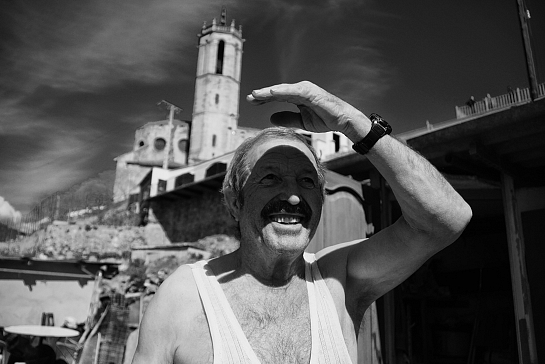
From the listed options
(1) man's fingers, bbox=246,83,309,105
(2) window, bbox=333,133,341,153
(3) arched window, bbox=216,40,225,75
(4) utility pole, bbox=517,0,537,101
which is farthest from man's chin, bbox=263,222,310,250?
(3) arched window, bbox=216,40,225,75

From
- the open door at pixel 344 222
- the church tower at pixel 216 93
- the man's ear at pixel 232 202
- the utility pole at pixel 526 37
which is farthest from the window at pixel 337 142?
the man's ear at pixel 232 202

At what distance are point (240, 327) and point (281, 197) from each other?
1.68 ft

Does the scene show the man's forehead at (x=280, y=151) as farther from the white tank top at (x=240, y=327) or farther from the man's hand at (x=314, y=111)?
the white tank top at (x=240, y=327)

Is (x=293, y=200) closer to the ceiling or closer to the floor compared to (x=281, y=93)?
closer to the floor

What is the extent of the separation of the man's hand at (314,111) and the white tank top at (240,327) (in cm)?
67

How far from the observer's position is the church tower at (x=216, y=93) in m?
40.4

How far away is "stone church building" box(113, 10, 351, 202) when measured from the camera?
40.4m

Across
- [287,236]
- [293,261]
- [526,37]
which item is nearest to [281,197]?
[287,236]

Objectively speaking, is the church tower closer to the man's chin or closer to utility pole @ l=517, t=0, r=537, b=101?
utility pole @ l=517, t=0, r=537, b=101

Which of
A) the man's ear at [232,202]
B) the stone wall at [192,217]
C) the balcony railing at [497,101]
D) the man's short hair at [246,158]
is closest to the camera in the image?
the man's short hair at [246,158]

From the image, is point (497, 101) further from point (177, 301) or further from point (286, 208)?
point (177, 301)

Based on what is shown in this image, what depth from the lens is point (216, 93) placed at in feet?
137

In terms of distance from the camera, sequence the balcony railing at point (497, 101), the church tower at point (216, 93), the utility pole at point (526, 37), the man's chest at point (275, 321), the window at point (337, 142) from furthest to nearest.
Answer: the church tower at point (216, 93), the window at point (337, 142), the balcony railing at point (497, 101), the utility pole at point (526, 37), the man's chest at point (275, 321)

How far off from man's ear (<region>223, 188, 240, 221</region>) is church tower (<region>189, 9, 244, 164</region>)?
38.4 m
